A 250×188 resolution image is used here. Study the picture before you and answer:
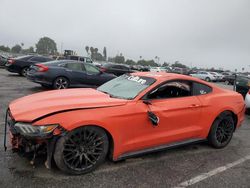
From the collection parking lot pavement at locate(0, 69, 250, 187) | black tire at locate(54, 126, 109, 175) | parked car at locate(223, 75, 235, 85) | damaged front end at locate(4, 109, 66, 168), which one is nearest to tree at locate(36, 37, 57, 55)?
parked car at locate(223, 75, 235, 85)

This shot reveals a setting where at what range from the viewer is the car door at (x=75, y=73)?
428 inches

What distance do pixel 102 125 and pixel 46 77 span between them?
739 centimetres

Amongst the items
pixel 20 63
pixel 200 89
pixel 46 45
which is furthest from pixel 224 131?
pixel 46 45

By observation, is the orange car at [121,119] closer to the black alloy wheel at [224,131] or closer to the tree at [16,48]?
the black alloy wheel at [224,131]

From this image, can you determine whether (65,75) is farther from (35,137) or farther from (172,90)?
(35,137)

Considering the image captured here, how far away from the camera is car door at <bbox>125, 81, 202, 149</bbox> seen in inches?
155

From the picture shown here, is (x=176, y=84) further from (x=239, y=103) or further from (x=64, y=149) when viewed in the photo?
(x=64, y=149)

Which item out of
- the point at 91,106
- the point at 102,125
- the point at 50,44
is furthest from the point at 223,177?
the point at 50,44

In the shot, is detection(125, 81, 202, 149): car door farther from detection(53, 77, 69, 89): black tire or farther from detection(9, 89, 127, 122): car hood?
detection(53, 77, 69, 89): black tire

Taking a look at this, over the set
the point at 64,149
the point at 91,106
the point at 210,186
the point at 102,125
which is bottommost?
the point at 210,186

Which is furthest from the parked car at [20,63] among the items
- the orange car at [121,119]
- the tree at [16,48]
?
the tree at [16,48]

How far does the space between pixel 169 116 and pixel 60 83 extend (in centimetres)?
734

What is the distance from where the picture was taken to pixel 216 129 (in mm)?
4930

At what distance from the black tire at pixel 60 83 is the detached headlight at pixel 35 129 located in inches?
292
